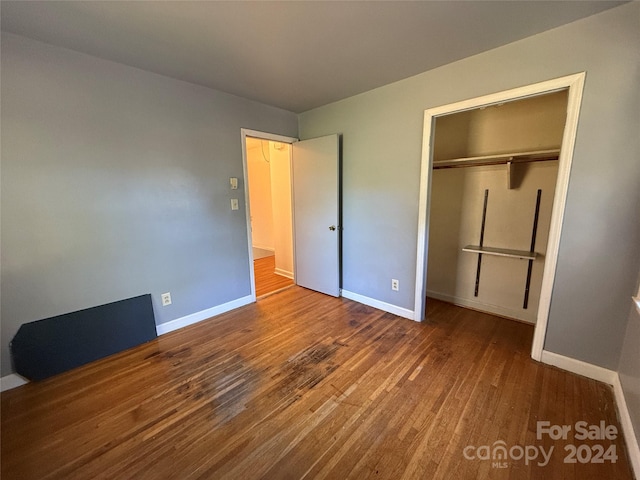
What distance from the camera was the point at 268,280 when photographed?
404 centimetres

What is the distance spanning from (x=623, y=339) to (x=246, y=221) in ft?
10.5

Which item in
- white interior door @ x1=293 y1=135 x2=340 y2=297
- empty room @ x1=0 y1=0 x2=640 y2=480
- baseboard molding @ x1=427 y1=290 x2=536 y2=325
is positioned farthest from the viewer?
white interior door @ x1=293 y1=135 x2=340 y2=297

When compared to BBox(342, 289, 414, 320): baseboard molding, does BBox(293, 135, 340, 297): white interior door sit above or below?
above

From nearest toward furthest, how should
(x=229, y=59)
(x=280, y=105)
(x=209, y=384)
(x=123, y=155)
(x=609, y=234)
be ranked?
1. (x=609, y=234)
2. (x=209, y=384)
3. (x=229, y=59)
4. (x=123, y=155)
5. (x=280, y=105)

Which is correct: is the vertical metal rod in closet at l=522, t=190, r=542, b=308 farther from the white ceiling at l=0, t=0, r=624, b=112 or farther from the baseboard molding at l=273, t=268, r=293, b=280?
the baseboard molding at l=273, t=268, r=293, b=280

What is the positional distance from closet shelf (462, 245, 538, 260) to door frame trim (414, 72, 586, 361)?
2.00ft

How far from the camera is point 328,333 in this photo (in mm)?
2457

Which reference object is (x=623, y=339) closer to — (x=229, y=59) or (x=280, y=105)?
(x=229, y=59)

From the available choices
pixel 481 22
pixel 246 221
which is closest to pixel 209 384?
pixel 246 221

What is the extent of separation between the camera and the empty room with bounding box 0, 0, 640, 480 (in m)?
1.41

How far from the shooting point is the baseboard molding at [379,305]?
273 centimetres

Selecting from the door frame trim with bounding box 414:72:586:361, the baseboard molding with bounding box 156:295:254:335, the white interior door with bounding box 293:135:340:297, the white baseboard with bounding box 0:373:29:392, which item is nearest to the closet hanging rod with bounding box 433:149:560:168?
the door frame trim with bounding box 414:72:586:361

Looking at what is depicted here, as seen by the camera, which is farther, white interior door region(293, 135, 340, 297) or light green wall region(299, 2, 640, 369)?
white interior door region(293, 135, 340, 297)

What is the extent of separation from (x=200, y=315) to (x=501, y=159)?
11.2 ft
